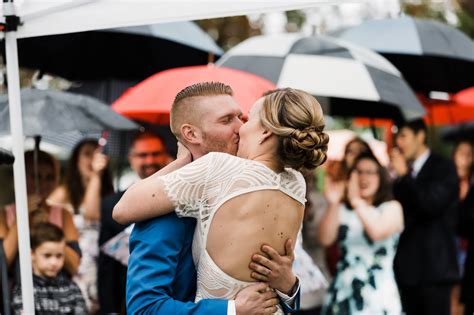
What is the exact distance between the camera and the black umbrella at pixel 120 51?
6.72m

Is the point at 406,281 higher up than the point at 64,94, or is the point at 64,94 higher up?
the point at 64,94

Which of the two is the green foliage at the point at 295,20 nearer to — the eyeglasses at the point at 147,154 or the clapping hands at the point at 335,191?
the clapping hands at the point at 335,191

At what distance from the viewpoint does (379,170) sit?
238 inches

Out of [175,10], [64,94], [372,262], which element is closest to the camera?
[175,10]

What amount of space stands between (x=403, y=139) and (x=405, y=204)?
2.12ft

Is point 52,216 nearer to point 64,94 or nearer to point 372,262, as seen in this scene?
point 64,94

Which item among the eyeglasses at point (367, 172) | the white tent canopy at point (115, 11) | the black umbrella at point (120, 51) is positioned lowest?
the eyeglasses at point (367, 172)

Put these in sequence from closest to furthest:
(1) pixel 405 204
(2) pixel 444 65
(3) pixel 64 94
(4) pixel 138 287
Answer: (4) pixel 138 287
(3) pixel 64 94
(1) pixel 405 204
(2) pixel 444 65

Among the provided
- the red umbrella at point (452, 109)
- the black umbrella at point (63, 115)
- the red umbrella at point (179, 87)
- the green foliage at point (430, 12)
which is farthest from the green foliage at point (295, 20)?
the black umbrella at point (63, 115)

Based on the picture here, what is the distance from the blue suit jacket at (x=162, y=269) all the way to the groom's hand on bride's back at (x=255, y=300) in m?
0.05

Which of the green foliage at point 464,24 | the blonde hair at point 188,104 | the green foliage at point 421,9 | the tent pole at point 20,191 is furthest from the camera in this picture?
the green foliage at point 464,24

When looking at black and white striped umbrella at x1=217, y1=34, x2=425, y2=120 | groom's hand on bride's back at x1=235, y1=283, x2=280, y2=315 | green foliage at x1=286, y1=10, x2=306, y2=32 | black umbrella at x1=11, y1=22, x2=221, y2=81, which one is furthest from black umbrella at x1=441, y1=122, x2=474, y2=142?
green foliage at x1=286, y1=10, x2=306, y2=32

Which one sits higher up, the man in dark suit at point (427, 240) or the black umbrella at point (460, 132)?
the black umbrella at point (460, 132)

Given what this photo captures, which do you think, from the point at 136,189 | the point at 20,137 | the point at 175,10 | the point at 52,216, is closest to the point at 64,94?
the point at 52,216
